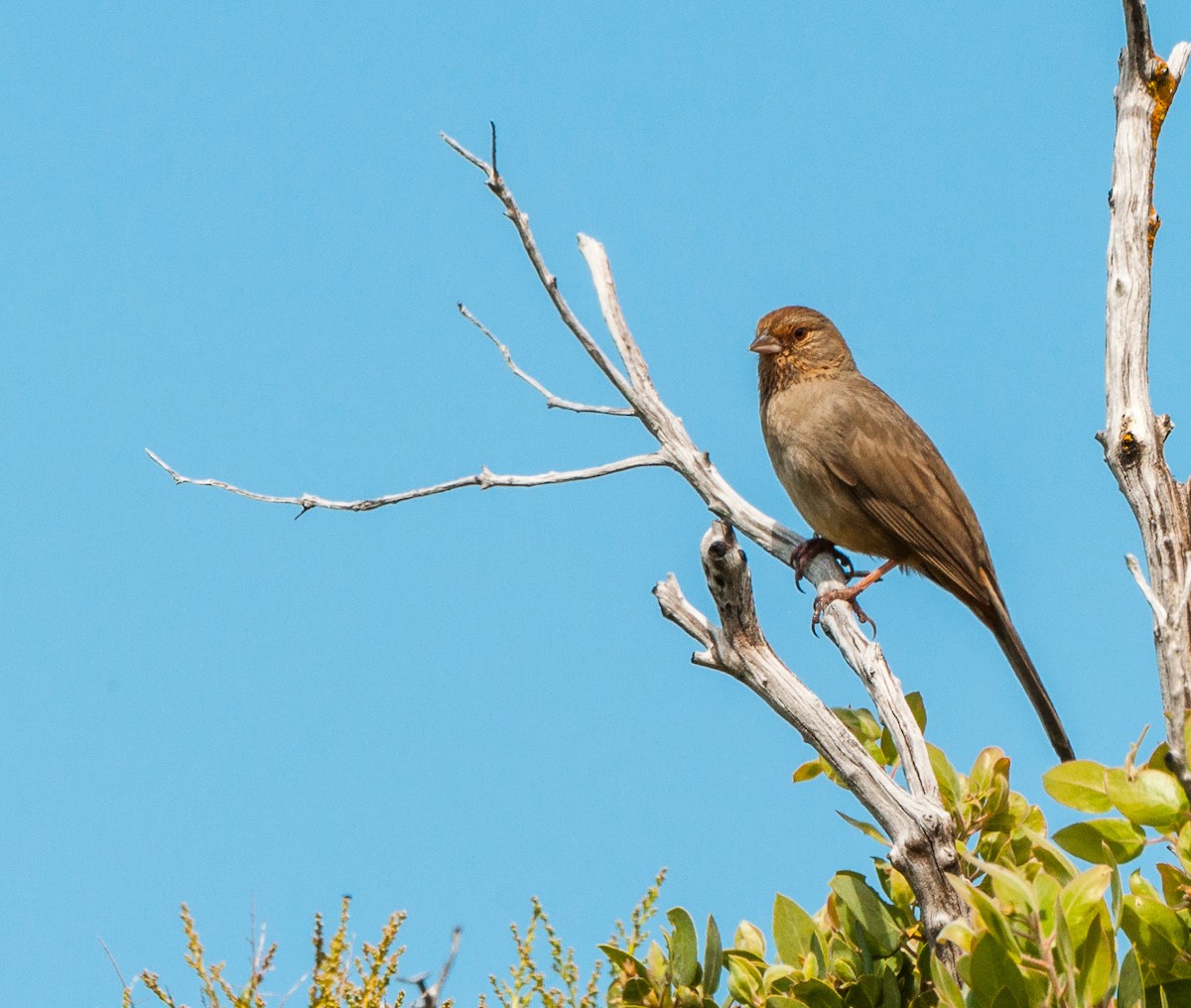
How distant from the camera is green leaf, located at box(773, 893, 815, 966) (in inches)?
138

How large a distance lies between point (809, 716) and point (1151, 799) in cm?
112

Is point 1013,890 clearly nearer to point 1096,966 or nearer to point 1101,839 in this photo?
point 1096,966

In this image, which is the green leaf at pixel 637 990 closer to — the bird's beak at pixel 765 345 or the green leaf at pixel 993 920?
the green leaf at pixel 993 920

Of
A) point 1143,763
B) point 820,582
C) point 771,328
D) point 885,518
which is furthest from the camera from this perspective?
point 771,328

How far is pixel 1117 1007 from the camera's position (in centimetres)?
267

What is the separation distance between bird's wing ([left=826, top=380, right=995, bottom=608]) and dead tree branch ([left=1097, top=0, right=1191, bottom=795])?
185cm

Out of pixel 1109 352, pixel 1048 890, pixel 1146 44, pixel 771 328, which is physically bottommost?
pixel 1048 890

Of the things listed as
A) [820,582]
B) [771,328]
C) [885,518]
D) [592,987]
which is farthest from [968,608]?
[592,987]

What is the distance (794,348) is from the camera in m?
7.15

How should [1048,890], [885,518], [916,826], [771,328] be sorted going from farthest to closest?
[771,328] < [885,518] < [916,826] < [1048,890]

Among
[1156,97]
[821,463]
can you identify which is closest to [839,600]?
[821,463]

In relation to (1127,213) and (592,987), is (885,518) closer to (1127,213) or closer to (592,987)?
(1127,213)

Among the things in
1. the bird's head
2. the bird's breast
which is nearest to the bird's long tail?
the bird's breast

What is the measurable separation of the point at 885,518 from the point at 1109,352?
187cm
